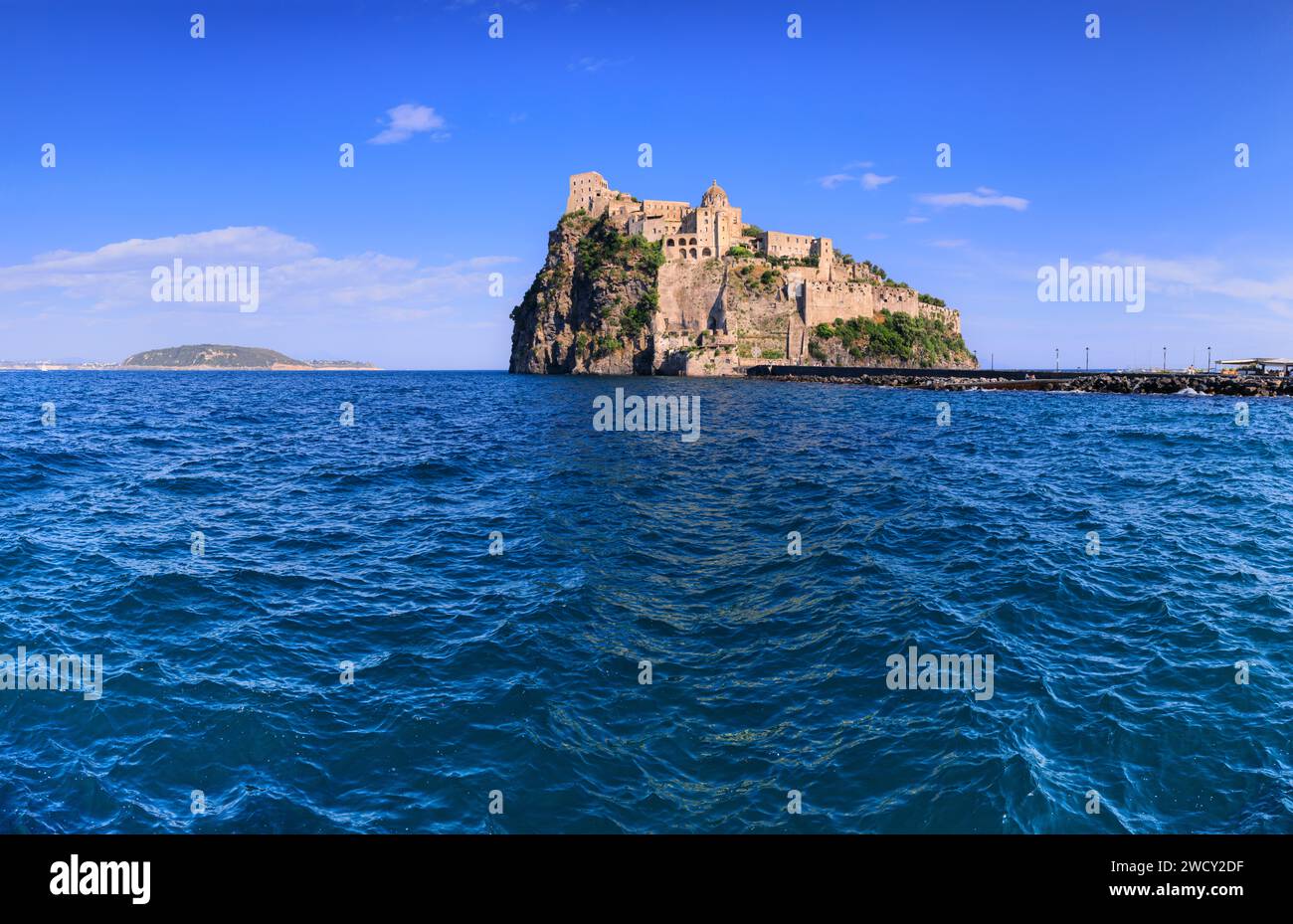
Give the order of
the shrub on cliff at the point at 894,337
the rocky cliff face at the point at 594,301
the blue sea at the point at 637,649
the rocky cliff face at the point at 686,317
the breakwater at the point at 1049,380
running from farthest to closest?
1. the rocky cliff face at the point at 594,301
2. the shrub on cliff at the point at 894,337
3. the rocky cliff face at the point at 686,317
4. the breakwater at the point at 1049,380
5. the blue sea at the point at 637,649

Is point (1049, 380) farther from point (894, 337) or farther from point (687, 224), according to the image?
point (687, 224)

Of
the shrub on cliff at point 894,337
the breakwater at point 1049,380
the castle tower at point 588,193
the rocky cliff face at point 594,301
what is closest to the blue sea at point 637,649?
the breakwater at point 1049,380

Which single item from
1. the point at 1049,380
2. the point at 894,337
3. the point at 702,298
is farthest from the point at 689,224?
the point at 1049,380

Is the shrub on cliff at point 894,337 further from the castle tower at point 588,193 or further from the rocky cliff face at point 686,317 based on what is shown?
the castle tower at point 588,193

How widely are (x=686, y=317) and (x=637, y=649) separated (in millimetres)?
127540

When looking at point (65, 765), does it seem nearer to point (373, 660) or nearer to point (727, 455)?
point (373, 660)

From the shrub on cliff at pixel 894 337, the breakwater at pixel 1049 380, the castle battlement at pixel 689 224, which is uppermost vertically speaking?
the castle battlement at pixel 689 224

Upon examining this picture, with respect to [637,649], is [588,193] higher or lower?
higher

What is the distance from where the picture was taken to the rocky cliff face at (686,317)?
432 feet

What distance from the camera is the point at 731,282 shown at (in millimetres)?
132000

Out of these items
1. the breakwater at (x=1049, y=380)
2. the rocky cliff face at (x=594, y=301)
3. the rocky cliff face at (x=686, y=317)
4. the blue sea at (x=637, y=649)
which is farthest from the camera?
the rocky cliff face at (x=594, y=301)

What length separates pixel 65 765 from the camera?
9.04 m

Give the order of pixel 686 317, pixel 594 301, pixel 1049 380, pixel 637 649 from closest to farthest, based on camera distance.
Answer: pixel 637 649, pixel 1049 380, pixel 686 317, pixel 594 301

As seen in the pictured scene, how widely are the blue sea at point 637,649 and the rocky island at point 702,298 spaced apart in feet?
352
